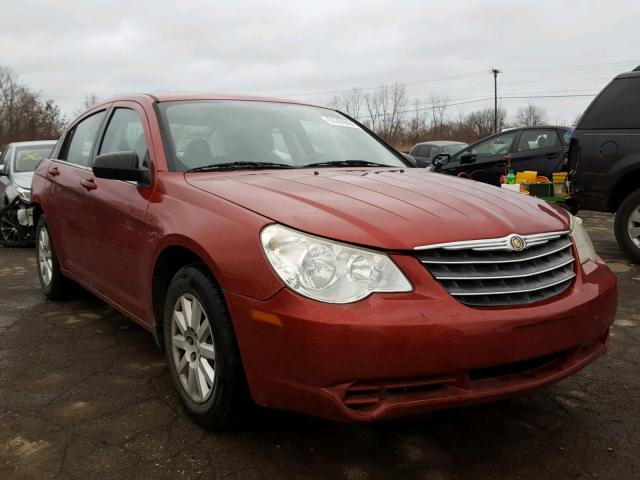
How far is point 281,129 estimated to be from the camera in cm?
353

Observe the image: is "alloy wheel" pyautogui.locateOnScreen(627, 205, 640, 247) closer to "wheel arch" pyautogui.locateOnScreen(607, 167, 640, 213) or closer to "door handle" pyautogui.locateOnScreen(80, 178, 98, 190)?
"wheel arch" pyautogui.locateOnScreen(607, 167, 640, 213)

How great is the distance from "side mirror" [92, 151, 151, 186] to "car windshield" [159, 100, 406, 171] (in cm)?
18

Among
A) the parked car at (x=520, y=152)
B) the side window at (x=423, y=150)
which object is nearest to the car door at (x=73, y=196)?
the parked car at (x=520, y=152)

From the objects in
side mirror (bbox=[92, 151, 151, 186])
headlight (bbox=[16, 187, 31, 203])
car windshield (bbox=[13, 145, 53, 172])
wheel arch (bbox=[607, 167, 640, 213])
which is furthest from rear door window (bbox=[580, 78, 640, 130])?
car windshield (bbox=[13, 145, 53, 172])

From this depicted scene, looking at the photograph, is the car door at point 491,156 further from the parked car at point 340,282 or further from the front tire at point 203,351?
the front tire at point 203,351

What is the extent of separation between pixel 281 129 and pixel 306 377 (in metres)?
1.88

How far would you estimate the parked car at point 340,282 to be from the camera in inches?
78.8

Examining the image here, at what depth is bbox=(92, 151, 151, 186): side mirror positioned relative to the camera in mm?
2990

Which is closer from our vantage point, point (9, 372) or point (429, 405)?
point (429, 405)

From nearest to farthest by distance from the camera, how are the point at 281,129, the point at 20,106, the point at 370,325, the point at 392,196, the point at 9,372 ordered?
the point at 370,325 < the point at 392,196 < the point at 9,372 < the point at 281,129 < the point at 20,106

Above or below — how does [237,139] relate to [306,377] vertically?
above

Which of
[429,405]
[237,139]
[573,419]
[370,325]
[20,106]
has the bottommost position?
[573,419]

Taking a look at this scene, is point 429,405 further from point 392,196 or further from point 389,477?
point 392,196

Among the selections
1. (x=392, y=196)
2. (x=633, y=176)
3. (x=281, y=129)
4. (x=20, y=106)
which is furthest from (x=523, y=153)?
(x=20, y=106)
